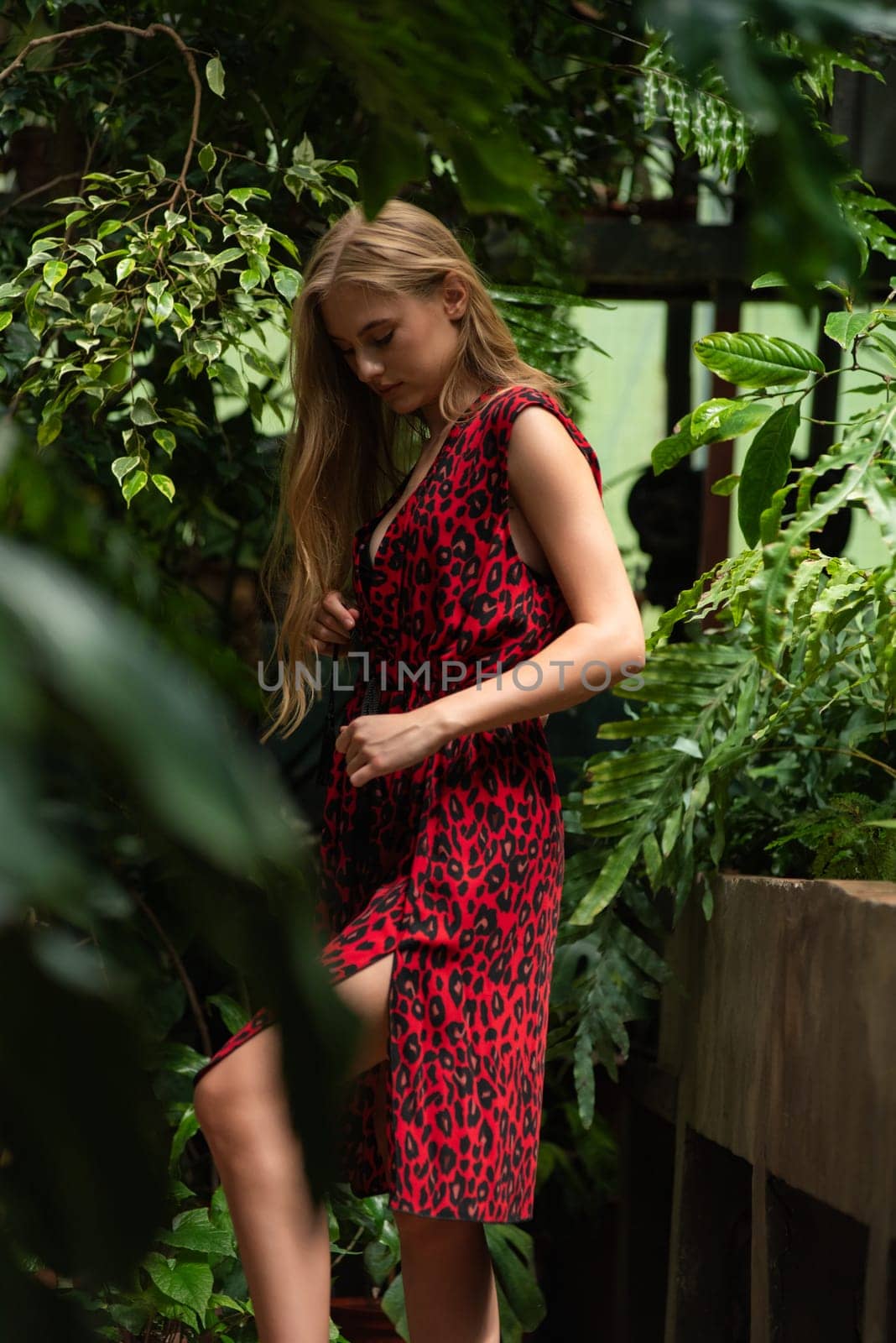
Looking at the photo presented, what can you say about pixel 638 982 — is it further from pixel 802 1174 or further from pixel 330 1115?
pixel 330 1115

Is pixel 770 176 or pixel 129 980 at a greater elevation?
pixel 770 176

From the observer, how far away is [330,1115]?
0.80ft

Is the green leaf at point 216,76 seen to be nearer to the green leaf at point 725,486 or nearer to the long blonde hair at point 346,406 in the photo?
the long blonde hair at point 346,406

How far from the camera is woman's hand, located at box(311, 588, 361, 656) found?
5.42 feet

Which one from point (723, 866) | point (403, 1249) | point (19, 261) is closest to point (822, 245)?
→ point (403, 1249)

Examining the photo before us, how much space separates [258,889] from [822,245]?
0.58 ft

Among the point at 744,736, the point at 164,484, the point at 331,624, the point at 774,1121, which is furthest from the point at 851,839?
the point at 164,484

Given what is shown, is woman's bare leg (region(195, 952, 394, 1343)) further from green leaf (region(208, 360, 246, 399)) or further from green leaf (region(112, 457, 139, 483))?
green leaf (region(208, 360, 246, 399))

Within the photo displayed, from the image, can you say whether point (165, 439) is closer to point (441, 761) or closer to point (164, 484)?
point (164, 484)

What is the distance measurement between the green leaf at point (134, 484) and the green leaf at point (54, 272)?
28 centimetres

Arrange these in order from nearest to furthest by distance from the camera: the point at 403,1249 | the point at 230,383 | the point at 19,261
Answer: the point at 403,1249
the point at 230,383
the point at 19,261

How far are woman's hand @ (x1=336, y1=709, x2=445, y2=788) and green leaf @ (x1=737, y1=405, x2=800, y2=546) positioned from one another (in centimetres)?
52

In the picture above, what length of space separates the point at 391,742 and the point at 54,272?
90cm

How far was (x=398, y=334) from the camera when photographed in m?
1.54
